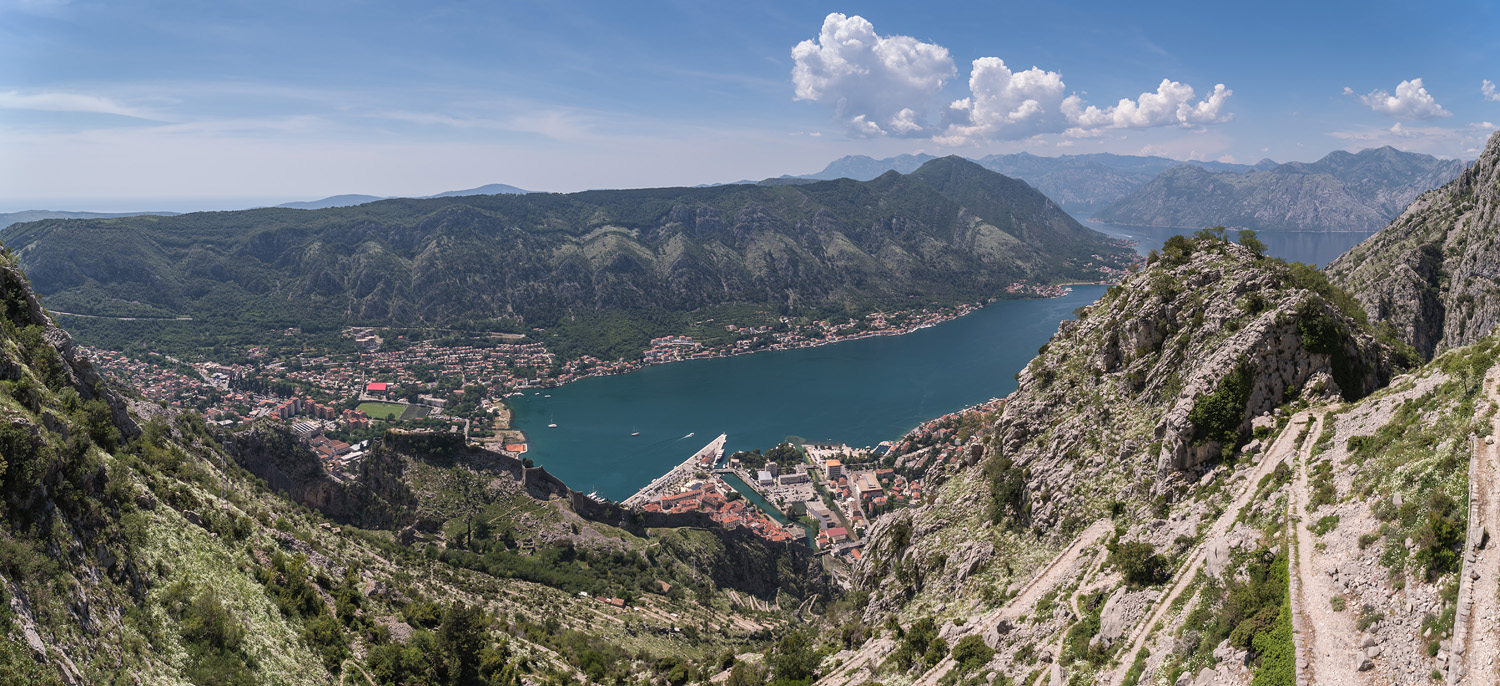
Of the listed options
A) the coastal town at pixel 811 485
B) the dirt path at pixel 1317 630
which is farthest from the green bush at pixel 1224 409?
the coastal town at pixel 811 485

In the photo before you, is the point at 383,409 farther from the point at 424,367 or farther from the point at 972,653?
the point at 972,653

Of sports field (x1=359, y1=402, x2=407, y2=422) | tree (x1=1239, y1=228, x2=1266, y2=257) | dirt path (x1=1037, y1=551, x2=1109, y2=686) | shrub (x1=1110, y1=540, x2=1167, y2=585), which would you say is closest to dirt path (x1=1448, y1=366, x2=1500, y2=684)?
shrub (x1=1110, y1=540, x2=1167, y2=585)

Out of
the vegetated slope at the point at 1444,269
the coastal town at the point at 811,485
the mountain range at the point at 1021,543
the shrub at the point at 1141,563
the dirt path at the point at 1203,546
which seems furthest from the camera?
the coastal town at the point at 811,485

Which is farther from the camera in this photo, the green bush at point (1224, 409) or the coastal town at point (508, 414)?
the coastal town at point (508, 414)

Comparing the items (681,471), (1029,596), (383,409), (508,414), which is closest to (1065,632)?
(1029,596)

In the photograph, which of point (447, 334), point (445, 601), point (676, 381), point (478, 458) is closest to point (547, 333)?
point (447, 334)

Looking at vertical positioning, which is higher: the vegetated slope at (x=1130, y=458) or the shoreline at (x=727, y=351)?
the vegetated slope at (x=1130, y=458)

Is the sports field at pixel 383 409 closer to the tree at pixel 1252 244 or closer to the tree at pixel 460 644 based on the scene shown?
the tree at pixel 460 644
